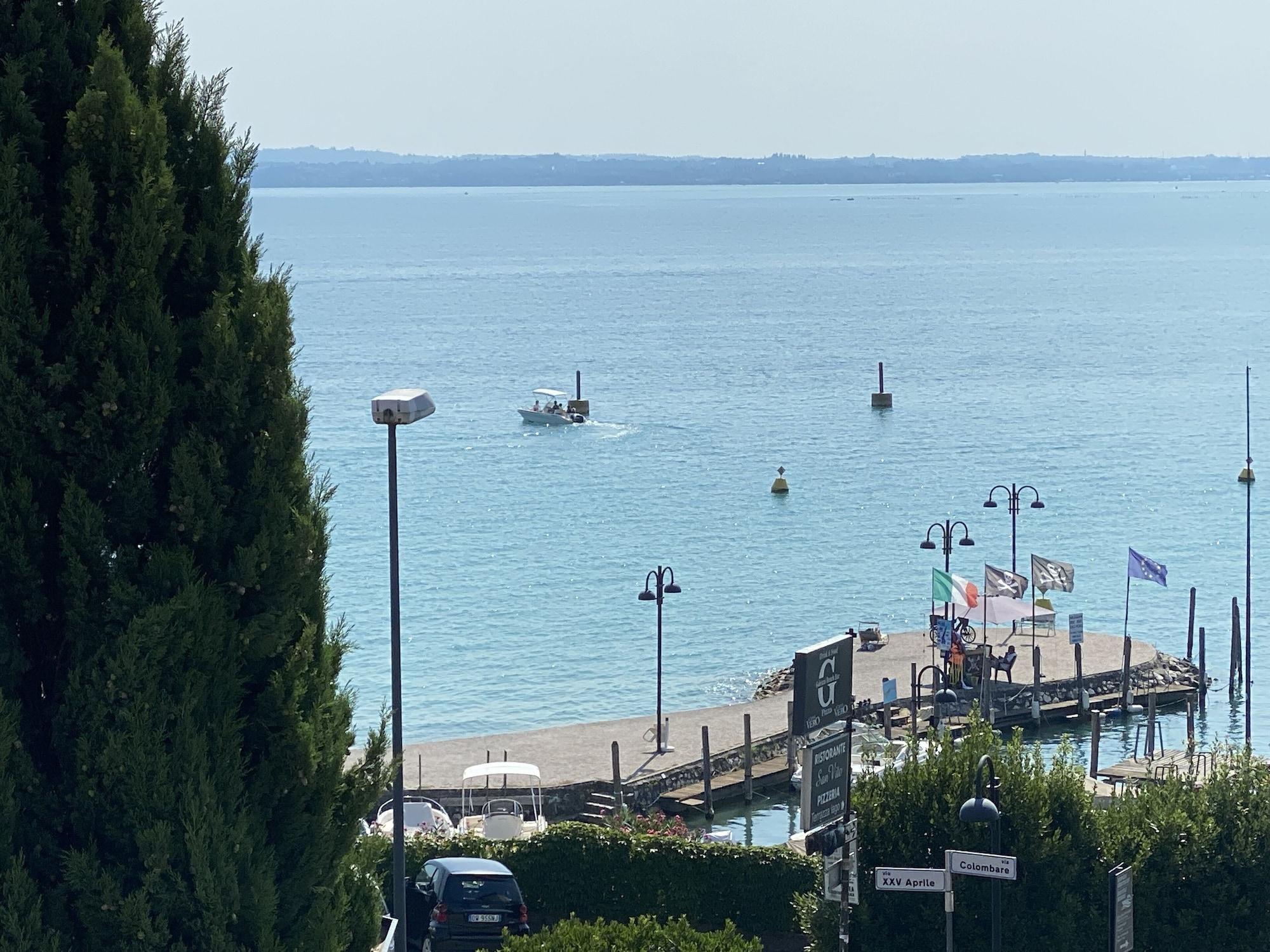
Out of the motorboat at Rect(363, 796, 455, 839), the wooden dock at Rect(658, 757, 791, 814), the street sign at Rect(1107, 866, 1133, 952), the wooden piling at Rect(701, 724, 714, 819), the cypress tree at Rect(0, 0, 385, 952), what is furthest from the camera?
the wooden dock at Rect(658, 757, 791, 814)

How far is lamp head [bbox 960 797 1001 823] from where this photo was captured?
54.2 feet

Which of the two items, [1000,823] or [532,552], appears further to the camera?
[532,552]

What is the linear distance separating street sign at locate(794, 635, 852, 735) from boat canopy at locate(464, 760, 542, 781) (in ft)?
58.1

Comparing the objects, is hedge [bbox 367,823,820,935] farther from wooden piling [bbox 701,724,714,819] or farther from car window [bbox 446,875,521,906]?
wooden piling [bbox 701,724,714,819]

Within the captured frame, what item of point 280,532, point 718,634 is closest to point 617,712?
point 718,634

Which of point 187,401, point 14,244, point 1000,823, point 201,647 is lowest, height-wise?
point 1000,823

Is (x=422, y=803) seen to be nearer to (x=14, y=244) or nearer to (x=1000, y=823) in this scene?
(x=1000, y=823)

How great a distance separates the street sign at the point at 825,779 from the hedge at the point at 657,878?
7.74 metres

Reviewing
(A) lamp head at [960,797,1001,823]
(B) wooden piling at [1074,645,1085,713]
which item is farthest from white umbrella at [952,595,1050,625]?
→ (A) lamp head at [960,797,1001,823]

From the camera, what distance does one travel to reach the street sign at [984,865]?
52.1ft

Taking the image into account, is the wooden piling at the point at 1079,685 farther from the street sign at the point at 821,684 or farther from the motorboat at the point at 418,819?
the street sign at the point at 821,684

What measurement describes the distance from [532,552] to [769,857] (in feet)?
155

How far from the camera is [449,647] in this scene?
2181 inches

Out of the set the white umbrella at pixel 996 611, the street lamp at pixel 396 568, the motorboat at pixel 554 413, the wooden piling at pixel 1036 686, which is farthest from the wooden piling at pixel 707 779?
the motorboat at pixel 554 413
